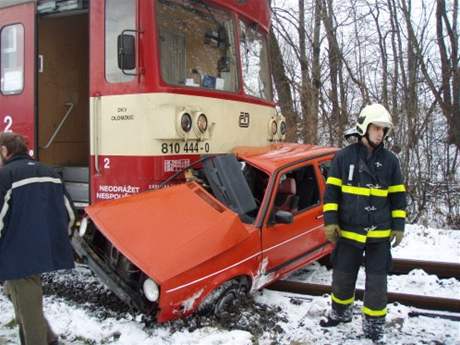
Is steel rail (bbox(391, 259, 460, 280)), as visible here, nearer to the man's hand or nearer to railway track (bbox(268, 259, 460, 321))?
railway track (bbox(268, 259, 460, 321))

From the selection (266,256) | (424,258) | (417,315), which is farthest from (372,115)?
(424,258)

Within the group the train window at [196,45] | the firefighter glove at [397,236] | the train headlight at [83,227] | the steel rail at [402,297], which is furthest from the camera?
the train window at [196,45]

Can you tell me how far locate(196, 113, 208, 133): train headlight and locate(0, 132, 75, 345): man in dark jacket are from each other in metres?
1.97

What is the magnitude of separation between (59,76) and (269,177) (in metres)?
3.86

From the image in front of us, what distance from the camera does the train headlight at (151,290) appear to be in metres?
4.10

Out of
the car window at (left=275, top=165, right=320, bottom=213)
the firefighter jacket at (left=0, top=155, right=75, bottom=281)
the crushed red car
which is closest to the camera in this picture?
the firefighter jacket at (left=0, top=155, right=75, bottom=281)

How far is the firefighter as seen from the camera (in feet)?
14.3

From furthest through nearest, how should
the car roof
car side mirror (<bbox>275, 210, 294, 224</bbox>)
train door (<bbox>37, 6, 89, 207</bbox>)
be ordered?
1. train door (<bbox>37, 6, 89, 207</bbox>)
2. the car roof
3. car side mirror (<bbox>275, 210, 294, 224</bbox>)

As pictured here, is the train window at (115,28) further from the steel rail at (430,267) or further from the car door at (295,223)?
the steel rail at (430,267)

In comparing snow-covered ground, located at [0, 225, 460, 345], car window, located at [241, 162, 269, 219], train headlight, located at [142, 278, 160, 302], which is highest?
car window, located at [241, 162, 269, 219]

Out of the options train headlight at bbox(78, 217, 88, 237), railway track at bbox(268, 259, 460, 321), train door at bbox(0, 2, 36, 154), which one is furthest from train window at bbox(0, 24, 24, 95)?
railway track at bbox(268, 259, 460, 321)

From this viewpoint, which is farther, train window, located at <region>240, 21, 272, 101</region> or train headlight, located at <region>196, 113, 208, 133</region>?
train window, located at <region>240, 21, 272, 101</region>

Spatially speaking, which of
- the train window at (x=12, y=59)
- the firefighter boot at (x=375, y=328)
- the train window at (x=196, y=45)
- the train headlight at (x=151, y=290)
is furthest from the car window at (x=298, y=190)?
the train window at (x=12, y=59)

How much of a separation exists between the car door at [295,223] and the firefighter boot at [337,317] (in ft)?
2.53
